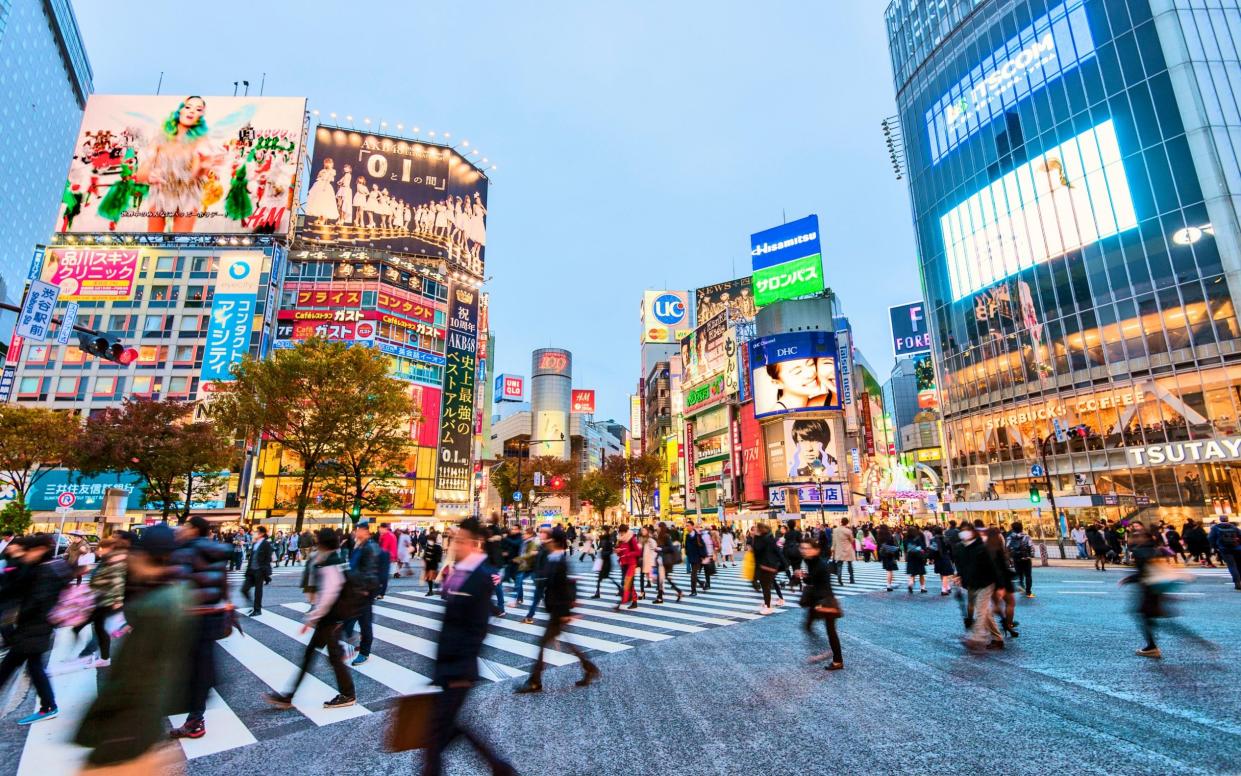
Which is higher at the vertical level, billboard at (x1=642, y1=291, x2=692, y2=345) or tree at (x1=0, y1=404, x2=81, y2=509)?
billboard at (x1=642, y1=291, x2=692, y2=345)

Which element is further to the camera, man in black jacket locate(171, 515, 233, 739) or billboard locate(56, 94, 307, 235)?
billboard locate(56, 94, 307, 235)

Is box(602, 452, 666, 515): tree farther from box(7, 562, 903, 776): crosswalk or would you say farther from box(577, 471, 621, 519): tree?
box(7, 562, 903, 776): crosswalk

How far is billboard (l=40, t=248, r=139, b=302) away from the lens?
49000mm

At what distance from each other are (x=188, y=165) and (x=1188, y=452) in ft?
251

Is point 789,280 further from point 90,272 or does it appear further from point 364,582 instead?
point 90,272

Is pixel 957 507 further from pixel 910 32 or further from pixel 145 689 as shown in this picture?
pixel 910 32

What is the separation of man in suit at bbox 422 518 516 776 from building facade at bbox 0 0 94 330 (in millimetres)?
80745

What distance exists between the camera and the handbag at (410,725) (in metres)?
3.32

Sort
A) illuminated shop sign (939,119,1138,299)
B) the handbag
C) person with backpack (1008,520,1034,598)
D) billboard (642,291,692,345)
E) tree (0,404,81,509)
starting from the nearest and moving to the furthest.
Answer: the handbag, person with backpack (1008,520,1034,598), tree (0,404,81,509), illuminated shop sign (939,119,1138,299), billboard (642,291,692,345)

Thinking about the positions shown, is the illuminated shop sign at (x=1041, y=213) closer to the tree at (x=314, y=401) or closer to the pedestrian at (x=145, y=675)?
the tree at (x=314, y=401)

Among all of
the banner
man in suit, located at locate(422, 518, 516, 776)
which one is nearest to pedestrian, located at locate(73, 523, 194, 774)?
man in suit, located at locate(422, 518, 516, 776)

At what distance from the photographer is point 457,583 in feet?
12.4

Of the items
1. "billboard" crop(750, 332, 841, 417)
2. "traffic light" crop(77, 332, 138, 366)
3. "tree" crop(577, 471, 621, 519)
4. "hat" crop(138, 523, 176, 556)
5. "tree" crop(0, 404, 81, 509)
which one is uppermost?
"billboard" crop(750, 332, 841, 417)

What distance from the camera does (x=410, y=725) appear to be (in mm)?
3361
